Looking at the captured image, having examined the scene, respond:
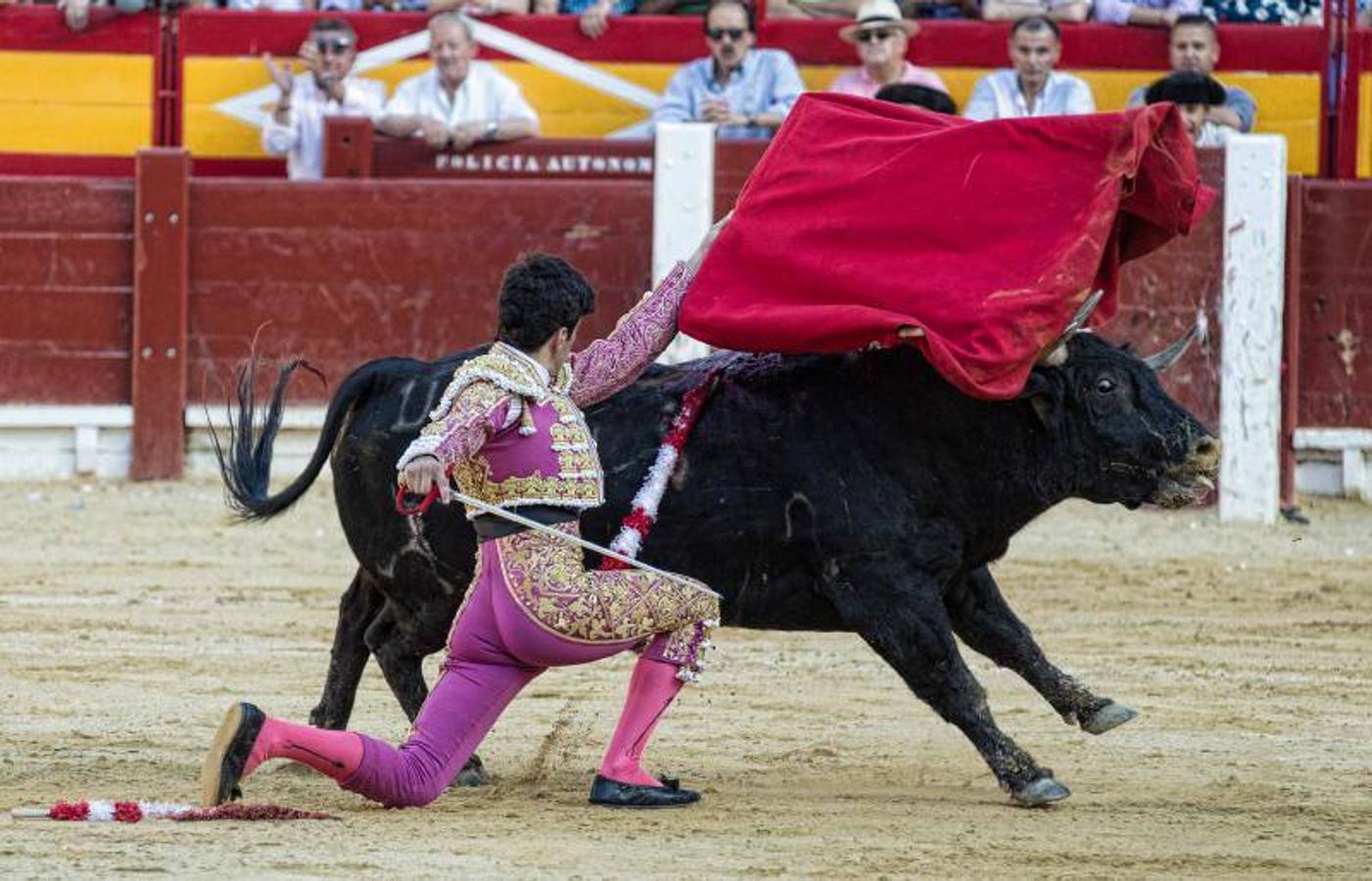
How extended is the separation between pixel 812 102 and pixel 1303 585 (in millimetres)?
3776

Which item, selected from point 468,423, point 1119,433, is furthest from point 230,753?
point 1119,433

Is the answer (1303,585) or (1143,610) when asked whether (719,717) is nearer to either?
(1143,610)

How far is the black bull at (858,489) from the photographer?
17.4 feet

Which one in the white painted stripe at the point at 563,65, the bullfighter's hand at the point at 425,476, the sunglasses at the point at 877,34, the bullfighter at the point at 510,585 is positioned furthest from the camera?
the white painted stripe at the point at 563,65

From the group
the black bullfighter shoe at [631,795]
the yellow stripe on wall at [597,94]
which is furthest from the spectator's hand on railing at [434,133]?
the black bullfighter shoe at [631,795]

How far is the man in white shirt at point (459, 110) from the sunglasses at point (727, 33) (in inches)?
31.2

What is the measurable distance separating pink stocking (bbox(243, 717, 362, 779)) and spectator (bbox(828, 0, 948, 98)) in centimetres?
558

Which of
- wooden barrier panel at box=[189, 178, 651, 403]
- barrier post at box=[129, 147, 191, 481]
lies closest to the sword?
wooden barrier panel at box=[189, 178, 651, 403]

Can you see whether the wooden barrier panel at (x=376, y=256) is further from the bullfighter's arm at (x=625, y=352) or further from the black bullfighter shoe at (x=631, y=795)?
the black bullfighter shoe at (x=631, y=795)

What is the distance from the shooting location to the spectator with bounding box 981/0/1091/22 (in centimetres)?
1058

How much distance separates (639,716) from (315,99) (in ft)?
18.4

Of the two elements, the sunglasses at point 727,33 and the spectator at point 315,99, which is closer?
the sunglasses at point 727,33

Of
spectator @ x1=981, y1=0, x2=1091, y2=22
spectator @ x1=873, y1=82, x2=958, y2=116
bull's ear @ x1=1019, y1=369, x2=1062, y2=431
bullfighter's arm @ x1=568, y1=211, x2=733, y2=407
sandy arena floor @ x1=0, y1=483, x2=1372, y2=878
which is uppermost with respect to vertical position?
spectator @ x1=981, y1=0, x2=1091, y2=22

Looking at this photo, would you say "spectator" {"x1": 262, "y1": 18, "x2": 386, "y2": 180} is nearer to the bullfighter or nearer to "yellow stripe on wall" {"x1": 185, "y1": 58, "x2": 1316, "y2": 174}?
"yellow stripe on wall" {"x1": 185, "y1": 58, "x2": 1316, "y2": 174}
